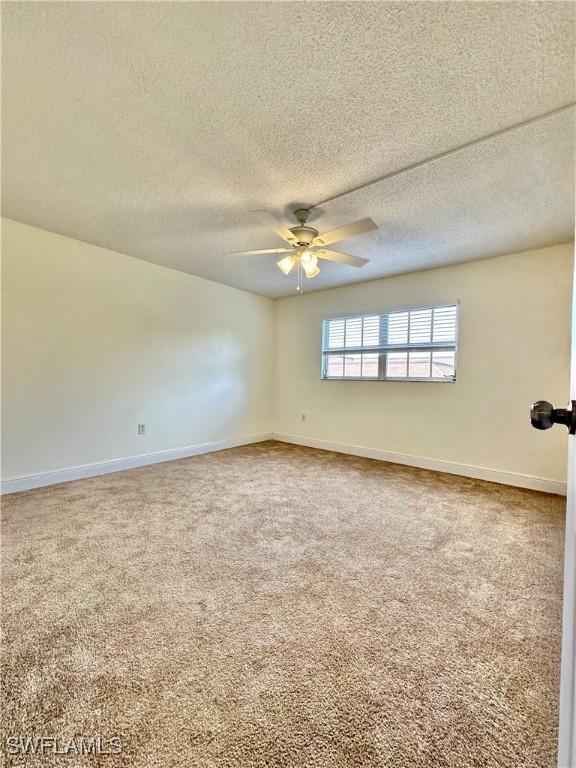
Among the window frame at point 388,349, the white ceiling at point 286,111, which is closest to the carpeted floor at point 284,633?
the window frame at point 388,349

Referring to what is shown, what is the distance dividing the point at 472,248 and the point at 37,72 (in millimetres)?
3349

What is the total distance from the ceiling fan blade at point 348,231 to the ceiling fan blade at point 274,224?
8.0 inches

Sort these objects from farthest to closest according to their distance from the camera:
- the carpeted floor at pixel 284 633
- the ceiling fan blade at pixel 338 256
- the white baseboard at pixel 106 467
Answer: the white baseboard at pixel 106 467
the ceiling fan blade at pixel 338 256
the carpeted floor at pixel 284 633

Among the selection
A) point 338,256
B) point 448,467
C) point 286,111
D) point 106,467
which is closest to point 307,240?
point 338,256

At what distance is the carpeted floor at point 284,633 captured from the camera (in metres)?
0.95

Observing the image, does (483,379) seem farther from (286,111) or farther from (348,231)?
(286,111)

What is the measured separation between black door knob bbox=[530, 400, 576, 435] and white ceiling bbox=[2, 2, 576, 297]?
1405 millimetres

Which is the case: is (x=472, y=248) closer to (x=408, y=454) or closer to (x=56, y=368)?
(x=408, y=454)

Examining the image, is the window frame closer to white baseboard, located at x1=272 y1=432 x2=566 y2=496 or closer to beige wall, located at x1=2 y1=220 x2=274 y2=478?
white baseboard, located at x1=272 y1=432 x2=566 y2=496

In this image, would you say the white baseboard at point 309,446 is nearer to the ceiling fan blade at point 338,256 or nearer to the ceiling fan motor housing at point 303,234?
the ceiling fan blade at point 338,256

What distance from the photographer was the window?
12.0 ft

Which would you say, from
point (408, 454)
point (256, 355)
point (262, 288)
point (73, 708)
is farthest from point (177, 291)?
point (73, 708)

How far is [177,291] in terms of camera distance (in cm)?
402

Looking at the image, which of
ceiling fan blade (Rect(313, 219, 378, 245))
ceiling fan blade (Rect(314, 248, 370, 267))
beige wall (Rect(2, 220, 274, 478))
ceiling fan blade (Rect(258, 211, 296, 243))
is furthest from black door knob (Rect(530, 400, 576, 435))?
beige wall (Rect(2, 220, 274, 478))
